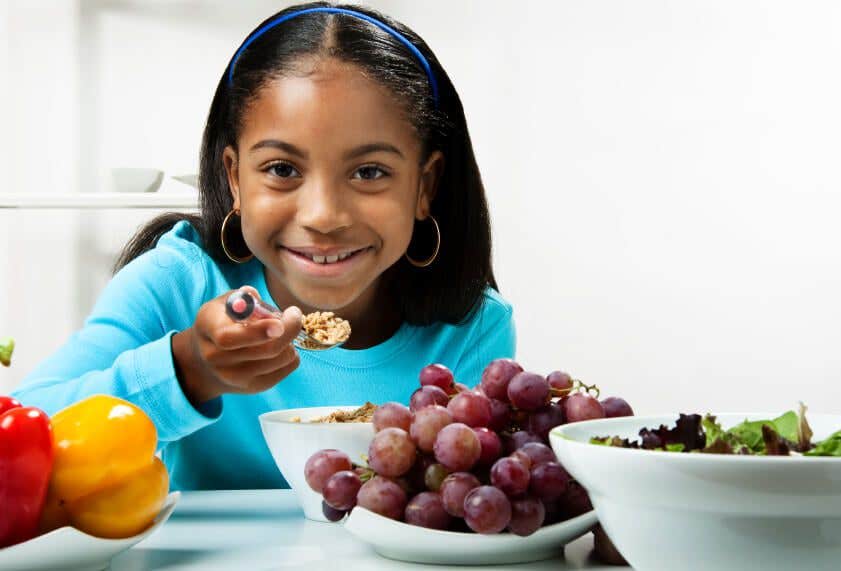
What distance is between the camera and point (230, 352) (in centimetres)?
97

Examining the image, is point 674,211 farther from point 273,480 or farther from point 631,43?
point 273,480

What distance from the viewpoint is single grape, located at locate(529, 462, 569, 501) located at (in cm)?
67

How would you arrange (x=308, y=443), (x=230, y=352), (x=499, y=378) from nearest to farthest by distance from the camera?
(x=499, y=378) < (x=308, y=443) < (x=230, y=352)

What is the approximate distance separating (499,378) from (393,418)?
0.27ft

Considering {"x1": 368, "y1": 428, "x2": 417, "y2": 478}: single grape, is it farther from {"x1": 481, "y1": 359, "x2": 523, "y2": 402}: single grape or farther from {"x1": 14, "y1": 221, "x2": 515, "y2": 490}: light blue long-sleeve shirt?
{"x1": 14, "y1": 221, "x2": 515, "y2": 490}: light blue long-sleeve shirt

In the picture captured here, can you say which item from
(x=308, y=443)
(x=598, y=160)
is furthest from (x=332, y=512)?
(x=598, y=160)

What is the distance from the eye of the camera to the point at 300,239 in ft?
3.94

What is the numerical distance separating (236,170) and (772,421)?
0.88 meters

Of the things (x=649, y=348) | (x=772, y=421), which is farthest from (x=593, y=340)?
(x=772, y=421)

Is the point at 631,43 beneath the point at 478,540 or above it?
above

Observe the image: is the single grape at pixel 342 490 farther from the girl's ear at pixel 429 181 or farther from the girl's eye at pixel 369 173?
the girl's ear at pixel 429 181

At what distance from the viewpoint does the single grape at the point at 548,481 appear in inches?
26.3

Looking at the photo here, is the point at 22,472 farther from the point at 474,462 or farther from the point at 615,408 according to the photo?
the point at 615,408

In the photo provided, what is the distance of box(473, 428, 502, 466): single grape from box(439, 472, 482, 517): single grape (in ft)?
0.08
